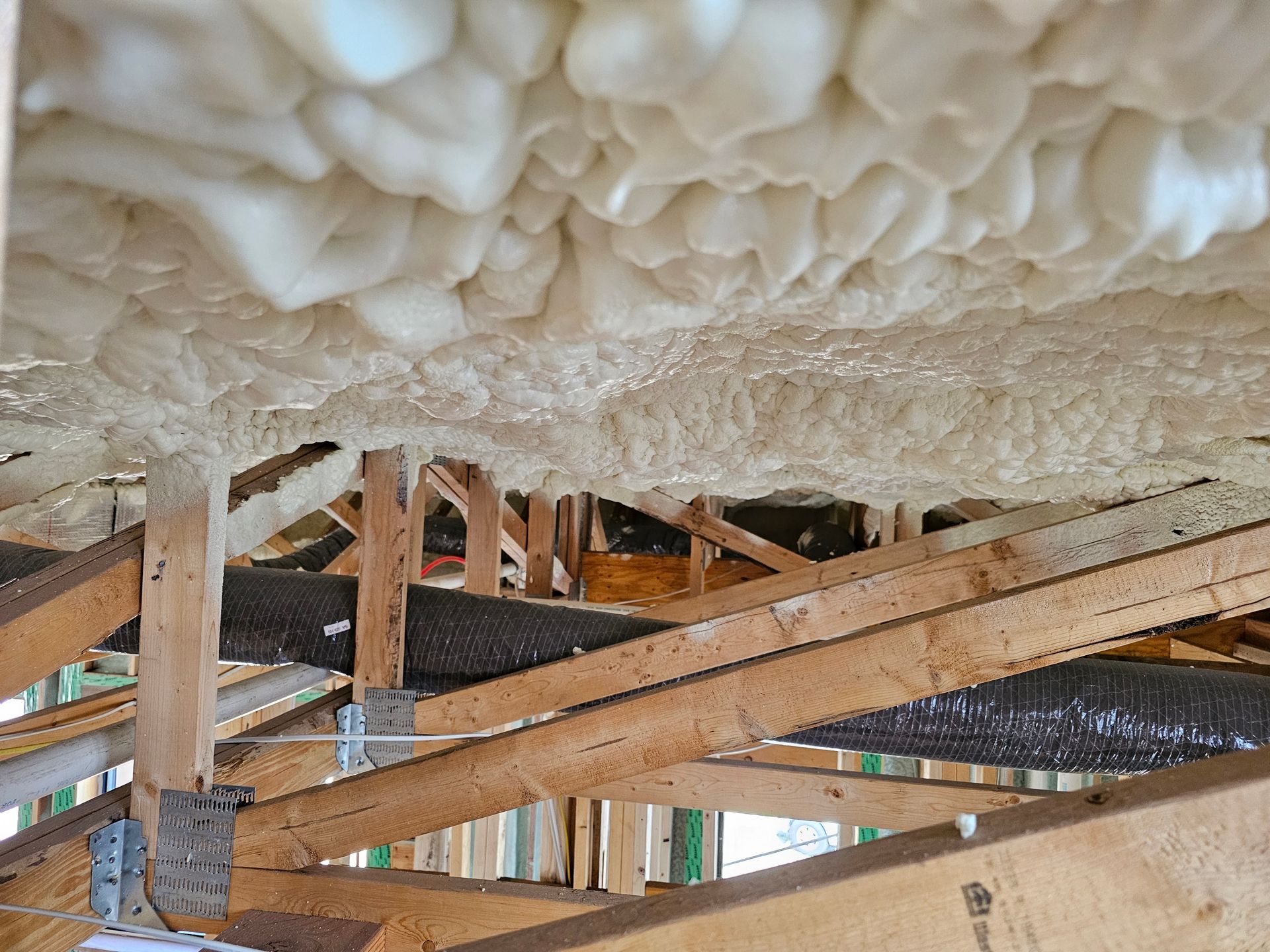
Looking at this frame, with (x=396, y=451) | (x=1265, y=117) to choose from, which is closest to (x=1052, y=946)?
(x=1265, y=117)

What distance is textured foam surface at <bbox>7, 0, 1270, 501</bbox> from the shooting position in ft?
1.69

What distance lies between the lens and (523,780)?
163cm

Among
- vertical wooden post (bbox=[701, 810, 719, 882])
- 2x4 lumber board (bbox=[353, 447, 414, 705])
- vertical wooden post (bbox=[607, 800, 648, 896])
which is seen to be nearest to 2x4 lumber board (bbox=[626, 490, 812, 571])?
2x4 lumber board (bbox=[353, 447, 414, 705])

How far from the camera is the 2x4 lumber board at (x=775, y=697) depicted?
59.5 inches

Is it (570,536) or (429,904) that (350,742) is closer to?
(429,904)

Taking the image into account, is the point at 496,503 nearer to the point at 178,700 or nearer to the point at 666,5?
the point at 178,700

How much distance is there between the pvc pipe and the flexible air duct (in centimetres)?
20

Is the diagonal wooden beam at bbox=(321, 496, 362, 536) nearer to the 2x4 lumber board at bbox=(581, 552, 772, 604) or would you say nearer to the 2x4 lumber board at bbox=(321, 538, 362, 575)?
the 2x4 lumber board at bbox=(321, 538, 362, 575)

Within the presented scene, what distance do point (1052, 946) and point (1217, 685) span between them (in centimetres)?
197

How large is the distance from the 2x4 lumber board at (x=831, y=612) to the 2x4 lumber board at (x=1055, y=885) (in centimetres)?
140

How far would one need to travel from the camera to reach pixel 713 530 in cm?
393

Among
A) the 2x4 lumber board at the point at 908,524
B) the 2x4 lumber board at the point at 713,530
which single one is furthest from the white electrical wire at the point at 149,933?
the 2x4 lumber board at the point at 908,524

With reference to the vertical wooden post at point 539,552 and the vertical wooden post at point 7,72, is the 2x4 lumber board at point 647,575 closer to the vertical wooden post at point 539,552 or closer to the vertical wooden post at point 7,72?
the vertical wooden post at point 539,552

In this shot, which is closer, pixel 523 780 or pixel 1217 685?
A: pixel 523 780
